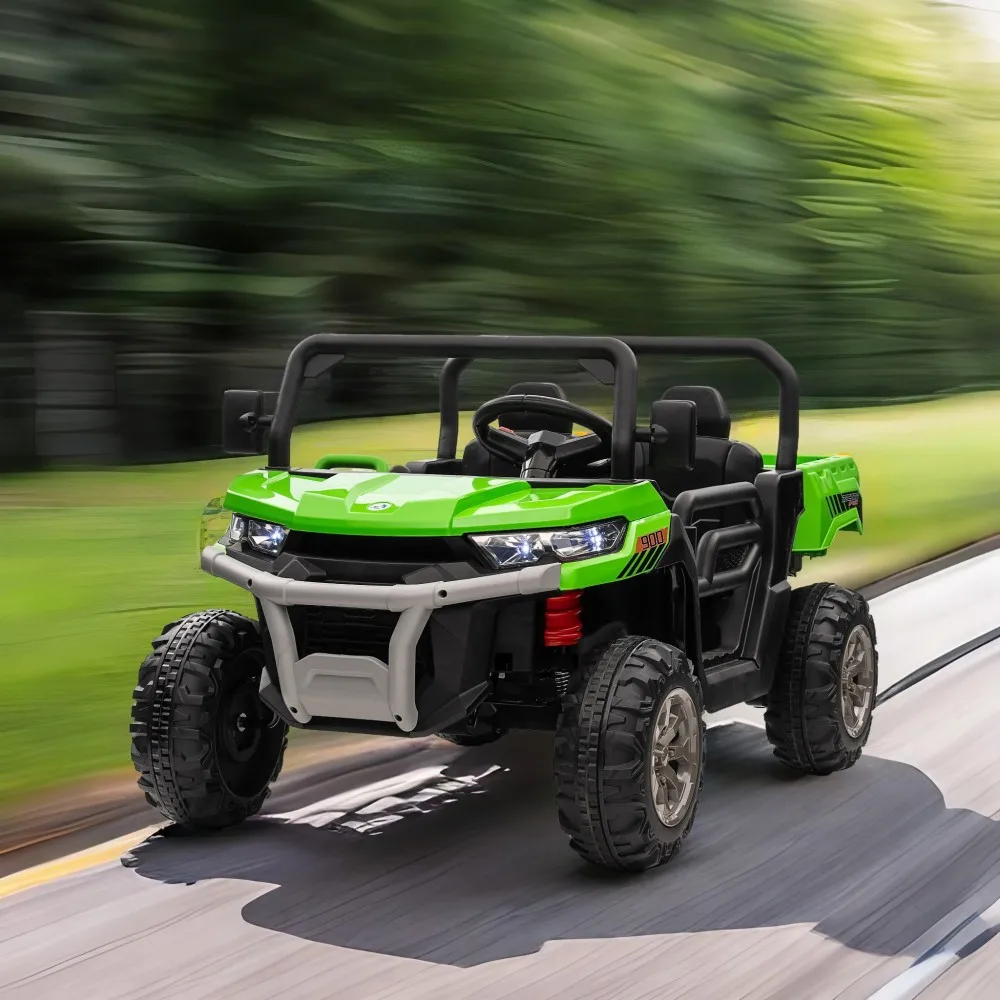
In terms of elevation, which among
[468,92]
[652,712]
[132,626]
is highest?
[468,92]

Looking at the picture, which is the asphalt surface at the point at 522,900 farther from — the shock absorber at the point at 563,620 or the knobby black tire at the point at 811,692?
the shock absorber at the point at 563,620

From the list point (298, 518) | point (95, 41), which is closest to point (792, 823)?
point (298, 518)

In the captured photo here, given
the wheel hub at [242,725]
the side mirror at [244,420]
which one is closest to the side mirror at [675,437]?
the side mirror at [244,420]

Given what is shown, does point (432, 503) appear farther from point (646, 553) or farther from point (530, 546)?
point (646, 553)

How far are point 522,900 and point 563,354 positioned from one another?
165 cm

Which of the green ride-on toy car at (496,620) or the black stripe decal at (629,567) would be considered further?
the black stripe decal at (629,567)

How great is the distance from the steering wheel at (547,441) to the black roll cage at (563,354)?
0.73 feet

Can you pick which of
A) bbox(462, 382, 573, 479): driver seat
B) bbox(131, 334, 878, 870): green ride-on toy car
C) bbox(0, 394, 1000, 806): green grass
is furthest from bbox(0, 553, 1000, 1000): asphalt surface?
bbox(0, 394, 1000, 806): green grass

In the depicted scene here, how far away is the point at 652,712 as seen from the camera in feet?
15.8

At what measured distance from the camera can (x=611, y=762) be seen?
15.5ft

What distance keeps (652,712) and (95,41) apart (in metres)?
8.57

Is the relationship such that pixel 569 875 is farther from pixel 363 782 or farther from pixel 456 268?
pixel 456 268

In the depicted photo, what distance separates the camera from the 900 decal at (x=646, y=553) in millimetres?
4902

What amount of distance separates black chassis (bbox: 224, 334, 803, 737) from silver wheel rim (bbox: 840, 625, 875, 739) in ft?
1.07
